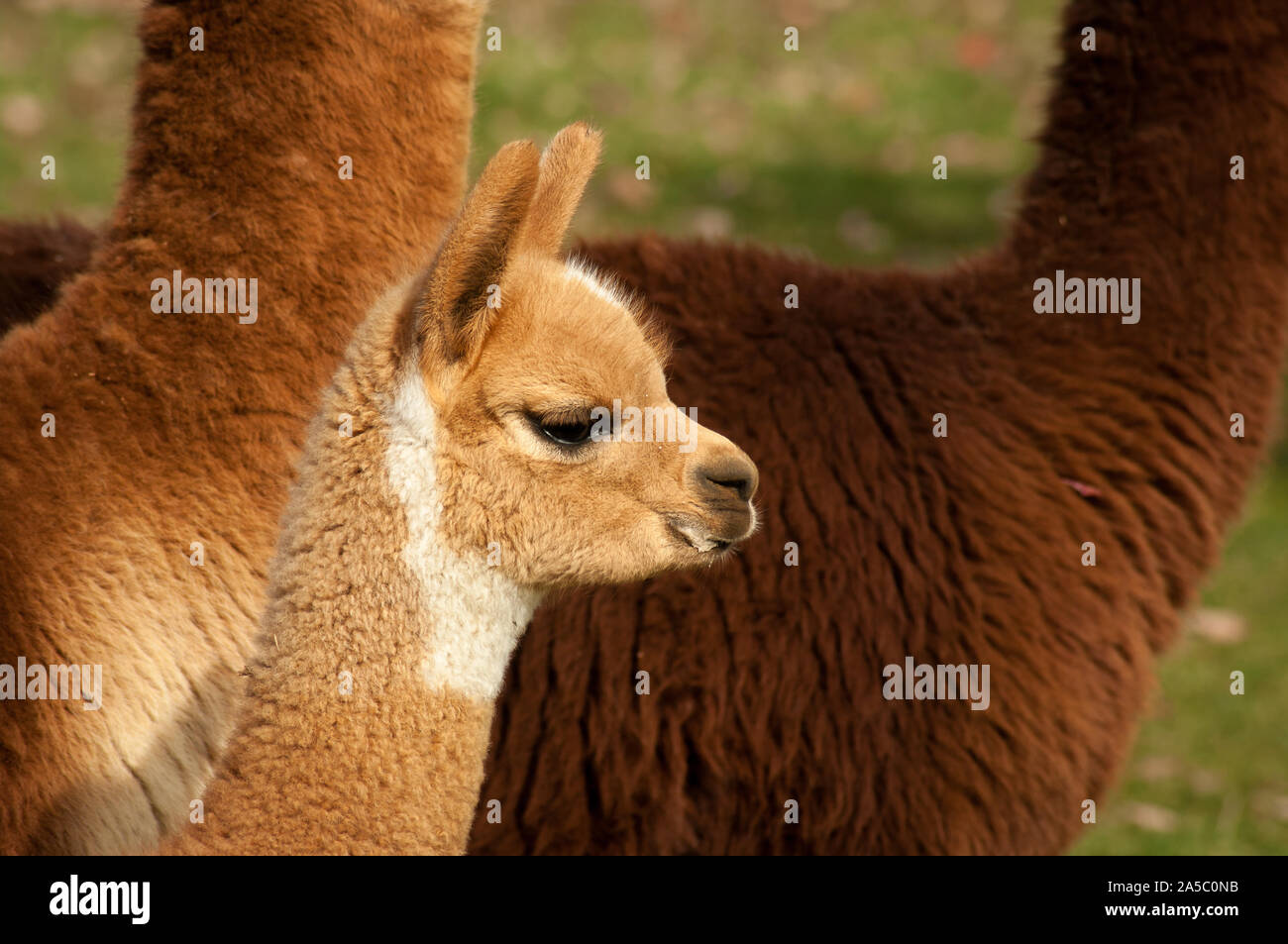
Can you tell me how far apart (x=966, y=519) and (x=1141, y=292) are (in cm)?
61

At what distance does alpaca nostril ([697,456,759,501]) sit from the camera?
2025 millimetres

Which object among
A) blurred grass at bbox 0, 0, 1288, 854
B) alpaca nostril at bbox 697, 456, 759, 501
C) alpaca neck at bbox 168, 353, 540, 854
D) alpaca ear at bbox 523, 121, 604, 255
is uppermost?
blurred grass at bbox 0, 0, 1288, 854

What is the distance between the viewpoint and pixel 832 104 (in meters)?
9.04

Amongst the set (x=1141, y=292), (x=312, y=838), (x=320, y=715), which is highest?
(x=1141, y=292)

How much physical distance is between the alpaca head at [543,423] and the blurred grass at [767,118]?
4.12m

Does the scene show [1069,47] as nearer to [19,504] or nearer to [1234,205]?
[1234,205]

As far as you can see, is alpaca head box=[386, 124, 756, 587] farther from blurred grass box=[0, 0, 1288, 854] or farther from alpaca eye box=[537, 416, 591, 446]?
blurred grass box=[0, 0, 1288, 854]

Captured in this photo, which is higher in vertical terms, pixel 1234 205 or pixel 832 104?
pixel 832 104

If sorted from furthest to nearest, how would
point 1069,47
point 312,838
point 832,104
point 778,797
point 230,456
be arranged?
1. point 832,104
2. point 1069,47
3. point 778,797
4. point 230,456
5. point 312,838

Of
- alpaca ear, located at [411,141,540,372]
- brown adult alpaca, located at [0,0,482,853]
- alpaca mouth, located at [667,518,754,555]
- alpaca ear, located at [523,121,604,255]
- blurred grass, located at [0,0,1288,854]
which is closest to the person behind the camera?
alpaca ear, located at [411,141,540,372]

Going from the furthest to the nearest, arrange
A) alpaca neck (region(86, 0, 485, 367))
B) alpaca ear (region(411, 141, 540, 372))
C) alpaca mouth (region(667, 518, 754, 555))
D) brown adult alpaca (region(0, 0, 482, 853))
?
alpaca neck (region(86, 0, 485, 367)) < brown adult alpaca (region(0, 0, 482, 853)) < alpaca mouth (region(667, 518, 754, 555)) < alpaca ear (region(411, 141, 540, 372))

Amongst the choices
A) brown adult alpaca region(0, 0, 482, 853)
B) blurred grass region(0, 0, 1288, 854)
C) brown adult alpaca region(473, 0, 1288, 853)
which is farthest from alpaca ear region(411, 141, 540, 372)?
blurred grass region(0, 0, 1288, 854)

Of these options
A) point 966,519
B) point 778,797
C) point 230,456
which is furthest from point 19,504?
point 966,519

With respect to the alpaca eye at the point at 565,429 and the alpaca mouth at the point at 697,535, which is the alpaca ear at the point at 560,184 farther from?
the alpaca mouth at the point at 697,535
